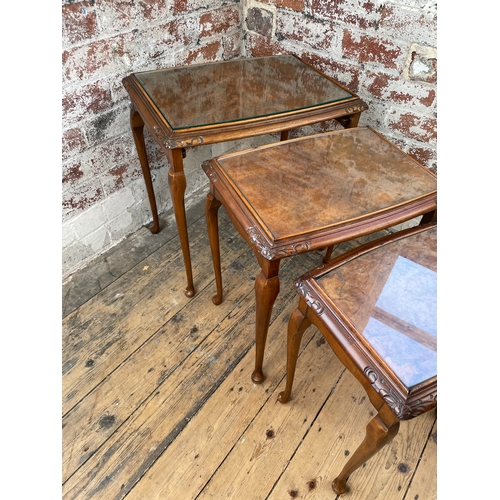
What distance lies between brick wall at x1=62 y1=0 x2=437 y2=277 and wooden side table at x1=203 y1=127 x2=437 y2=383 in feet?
0.99

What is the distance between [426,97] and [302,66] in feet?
1.33

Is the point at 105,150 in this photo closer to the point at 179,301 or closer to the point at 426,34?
the point at 179,301

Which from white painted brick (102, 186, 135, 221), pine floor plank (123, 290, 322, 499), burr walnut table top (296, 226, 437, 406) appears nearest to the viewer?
burr walnut table top (296, 226, 437, 406)

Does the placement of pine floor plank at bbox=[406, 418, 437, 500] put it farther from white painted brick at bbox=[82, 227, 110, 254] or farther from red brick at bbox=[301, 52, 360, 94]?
white painted brick at bbox=[82, 227, 110, 254]

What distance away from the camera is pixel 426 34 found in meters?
1.14

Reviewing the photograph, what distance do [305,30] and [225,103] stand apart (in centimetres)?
50

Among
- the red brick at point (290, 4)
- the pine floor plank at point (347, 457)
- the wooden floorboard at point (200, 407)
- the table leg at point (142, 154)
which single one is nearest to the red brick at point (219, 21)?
the red brick at point (290, 4)

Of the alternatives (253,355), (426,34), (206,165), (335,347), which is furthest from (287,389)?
(426,34)

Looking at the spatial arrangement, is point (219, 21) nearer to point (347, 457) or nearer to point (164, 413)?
point (164, 413)

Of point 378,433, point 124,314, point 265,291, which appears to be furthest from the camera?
point 124,314

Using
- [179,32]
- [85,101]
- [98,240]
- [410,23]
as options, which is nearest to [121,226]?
[98,240]

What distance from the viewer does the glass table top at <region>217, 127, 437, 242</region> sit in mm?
879

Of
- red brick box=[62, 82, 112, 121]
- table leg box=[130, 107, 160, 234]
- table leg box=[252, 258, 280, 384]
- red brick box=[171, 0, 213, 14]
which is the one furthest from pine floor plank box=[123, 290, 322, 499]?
red brick box=[171, 0, 213, 14]

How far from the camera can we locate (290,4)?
1362 millimetres
